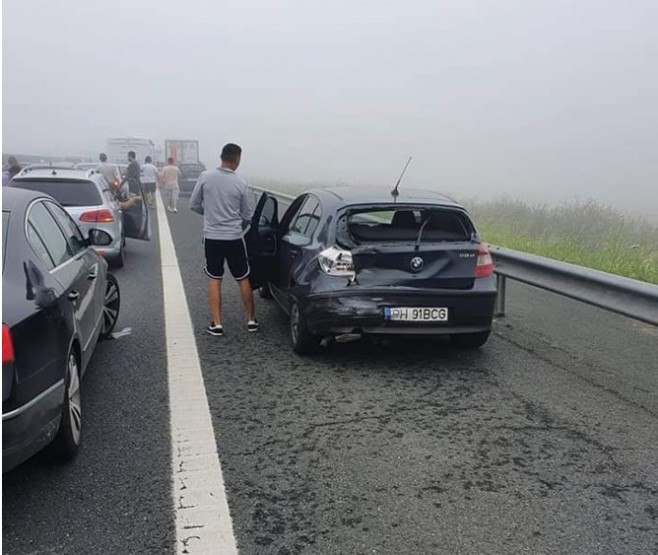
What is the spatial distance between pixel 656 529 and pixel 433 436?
53.1 inches

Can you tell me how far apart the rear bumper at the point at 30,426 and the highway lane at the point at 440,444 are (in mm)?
935

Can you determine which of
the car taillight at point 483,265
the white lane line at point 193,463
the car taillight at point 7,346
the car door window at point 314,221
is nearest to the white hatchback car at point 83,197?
the white lane line at point 193,463

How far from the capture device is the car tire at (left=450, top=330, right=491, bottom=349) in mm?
5824

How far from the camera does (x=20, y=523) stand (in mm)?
3088

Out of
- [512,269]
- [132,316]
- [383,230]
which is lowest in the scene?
[132,316]

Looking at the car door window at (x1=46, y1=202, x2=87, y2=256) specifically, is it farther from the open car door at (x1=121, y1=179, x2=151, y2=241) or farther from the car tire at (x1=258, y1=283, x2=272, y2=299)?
the open car door at (x1=121, y1=179, x2=151, y2=241)

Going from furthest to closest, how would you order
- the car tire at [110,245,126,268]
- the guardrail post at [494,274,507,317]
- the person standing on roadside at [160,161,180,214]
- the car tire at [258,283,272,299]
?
the person standing on roadside at [160,161,180,214] → the car tire at [110,245,126,268] → the car tire at [258,283,272,299] → the guardrail post at [494,274,507,317]

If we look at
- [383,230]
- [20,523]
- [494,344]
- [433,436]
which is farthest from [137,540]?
[494,344]

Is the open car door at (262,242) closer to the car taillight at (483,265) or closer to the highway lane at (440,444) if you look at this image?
the highway lane at (440,444)

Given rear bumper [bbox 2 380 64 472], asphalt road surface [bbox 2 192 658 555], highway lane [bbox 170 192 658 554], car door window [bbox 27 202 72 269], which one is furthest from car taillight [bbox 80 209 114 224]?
rear bumper [bbox 2 380 64 472]

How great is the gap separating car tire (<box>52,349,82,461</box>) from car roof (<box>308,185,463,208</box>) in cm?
279

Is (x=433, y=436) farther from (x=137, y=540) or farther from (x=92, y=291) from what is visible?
(x=92, y=291)

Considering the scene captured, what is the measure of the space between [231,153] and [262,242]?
99cm

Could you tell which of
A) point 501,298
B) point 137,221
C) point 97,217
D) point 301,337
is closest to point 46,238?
point 301,337
